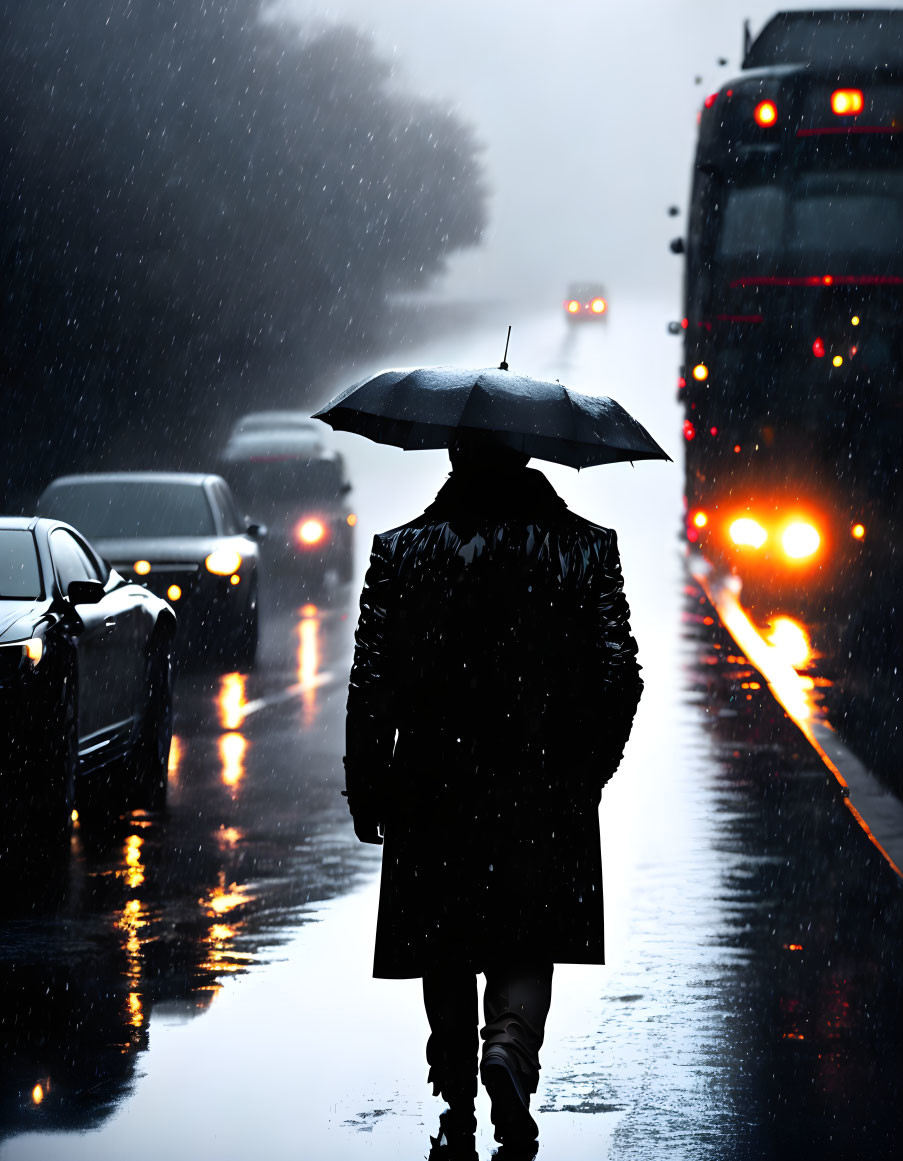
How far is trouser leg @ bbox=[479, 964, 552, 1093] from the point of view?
4.61m

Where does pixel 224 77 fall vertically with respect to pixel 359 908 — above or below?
above

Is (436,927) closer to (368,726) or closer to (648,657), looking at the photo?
(368,726)

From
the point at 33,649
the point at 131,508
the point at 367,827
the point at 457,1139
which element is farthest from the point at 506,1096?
the point at 131,508

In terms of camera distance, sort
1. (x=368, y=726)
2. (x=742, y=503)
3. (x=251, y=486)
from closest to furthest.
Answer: (x=368, y=726) → (x=742, y=503) → (x=251, y=486)

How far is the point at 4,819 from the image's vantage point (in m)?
8.04

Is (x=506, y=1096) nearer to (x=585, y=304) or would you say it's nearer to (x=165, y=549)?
(x=165, y=549)

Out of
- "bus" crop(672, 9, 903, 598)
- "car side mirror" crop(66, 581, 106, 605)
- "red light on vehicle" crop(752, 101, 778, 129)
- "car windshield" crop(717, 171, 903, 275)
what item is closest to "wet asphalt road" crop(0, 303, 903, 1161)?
"car side mirror" crop(66, 581, 106, 605)

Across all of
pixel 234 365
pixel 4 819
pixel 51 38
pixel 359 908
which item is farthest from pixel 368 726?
pixel 234 365

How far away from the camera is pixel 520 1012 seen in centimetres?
467

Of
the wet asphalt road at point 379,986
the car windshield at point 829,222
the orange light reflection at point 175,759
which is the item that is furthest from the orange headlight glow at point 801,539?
the orange light reflection at point 175,759

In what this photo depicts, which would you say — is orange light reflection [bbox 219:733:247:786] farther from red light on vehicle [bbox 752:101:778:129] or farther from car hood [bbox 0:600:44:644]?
red light on vehicle [bbox 752:101:778:129]

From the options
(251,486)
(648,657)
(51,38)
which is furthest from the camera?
(51,38)

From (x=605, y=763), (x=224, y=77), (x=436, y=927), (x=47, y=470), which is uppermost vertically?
(x=224, y=77)

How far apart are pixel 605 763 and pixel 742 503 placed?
14.7 m
